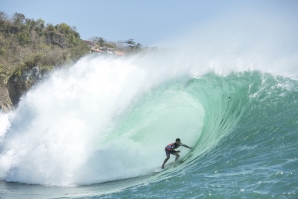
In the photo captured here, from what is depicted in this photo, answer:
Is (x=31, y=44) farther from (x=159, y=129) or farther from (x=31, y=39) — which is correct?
(x=159, y=129)

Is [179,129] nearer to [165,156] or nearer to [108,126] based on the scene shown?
[165,156]

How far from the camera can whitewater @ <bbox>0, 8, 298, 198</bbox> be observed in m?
8.58

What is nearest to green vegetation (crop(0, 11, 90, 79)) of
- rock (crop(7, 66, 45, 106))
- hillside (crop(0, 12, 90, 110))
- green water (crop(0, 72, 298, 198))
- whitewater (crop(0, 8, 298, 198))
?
hillside (crop(0, 12, 90, 110))

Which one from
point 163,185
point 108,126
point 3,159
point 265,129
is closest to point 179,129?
point 108,126

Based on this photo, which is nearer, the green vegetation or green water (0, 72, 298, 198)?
green water (0, 72, 298, 198)

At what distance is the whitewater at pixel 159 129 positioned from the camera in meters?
8.58

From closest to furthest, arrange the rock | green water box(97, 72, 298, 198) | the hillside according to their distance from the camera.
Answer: green water box(97, 72, 298, 198) < the rock < the hillside

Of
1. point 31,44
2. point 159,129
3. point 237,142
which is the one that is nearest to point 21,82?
point 159,129

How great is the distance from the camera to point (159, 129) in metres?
14.7

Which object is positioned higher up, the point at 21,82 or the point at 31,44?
the point at 31,44

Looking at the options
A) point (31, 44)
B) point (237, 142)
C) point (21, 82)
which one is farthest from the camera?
point (31, 44)

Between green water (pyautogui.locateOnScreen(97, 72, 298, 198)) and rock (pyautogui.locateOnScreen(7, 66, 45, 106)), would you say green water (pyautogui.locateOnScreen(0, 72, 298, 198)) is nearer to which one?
green water (pyautogui.locateOnScreen(97, 72, 298, 198))

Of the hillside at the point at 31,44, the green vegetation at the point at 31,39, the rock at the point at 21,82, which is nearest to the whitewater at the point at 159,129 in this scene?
the rock at the point at 21,82

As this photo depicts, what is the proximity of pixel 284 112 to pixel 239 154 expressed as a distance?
2937mm
